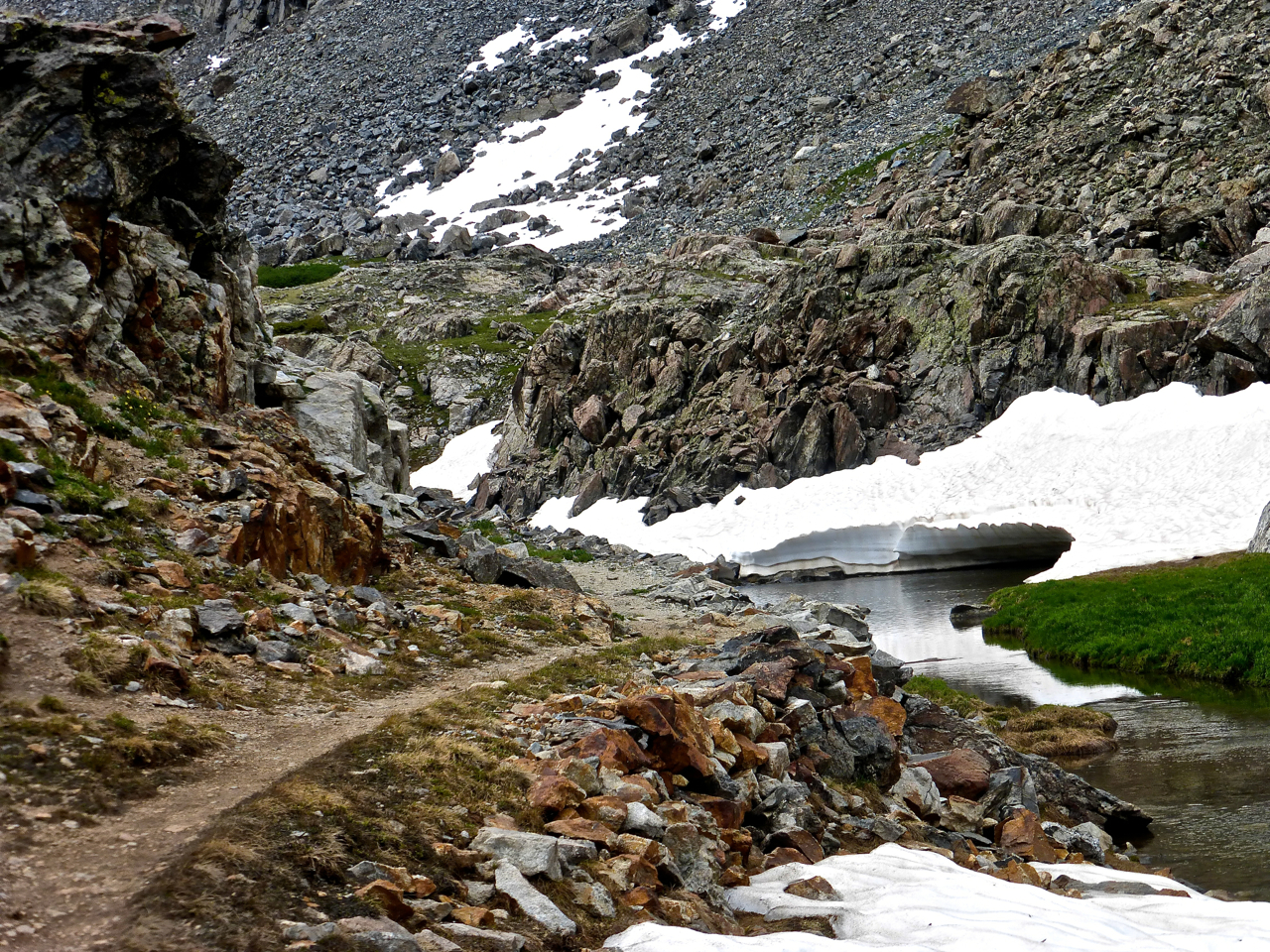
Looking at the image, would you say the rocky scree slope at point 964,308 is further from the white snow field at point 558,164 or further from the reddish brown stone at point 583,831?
the reddish brown stone at point 583,831

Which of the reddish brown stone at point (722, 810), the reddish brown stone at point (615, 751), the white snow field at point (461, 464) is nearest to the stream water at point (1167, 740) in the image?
the reddish brown stone at point (722, 810)

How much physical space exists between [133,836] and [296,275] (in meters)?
107

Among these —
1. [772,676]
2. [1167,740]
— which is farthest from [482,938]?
[1167,740]

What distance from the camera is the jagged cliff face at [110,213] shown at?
19734 millimetres

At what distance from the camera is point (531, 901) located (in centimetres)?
827

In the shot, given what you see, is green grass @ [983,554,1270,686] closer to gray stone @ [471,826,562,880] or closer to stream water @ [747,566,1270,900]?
stream water @ [747,566,1270,900]

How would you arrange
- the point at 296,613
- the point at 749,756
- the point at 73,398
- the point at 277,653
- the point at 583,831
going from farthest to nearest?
the point at 73,398, the point at 296,613, the point at 277,653, the point at 749,756, the point at 583,831

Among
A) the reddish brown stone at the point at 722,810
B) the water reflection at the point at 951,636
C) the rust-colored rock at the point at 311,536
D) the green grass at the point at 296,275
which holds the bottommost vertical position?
the water reflection at the point at 951,636

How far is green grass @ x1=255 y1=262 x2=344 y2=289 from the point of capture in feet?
347

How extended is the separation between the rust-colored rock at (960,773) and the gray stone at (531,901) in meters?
8.37

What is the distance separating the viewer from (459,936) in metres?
7.54

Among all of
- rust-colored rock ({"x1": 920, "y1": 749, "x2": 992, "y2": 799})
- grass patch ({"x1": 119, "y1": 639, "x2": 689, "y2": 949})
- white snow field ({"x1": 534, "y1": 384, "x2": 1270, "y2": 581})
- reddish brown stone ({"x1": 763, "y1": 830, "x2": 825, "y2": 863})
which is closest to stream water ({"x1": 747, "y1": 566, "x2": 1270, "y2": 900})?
rust-colored rock ({"x1": 920, "y1": 749, "x2": 992, "y2": 799})

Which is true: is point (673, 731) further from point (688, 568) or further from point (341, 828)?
point (688, 568)

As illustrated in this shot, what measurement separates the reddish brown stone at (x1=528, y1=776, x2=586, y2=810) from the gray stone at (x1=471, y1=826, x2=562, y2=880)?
2.57 ft
